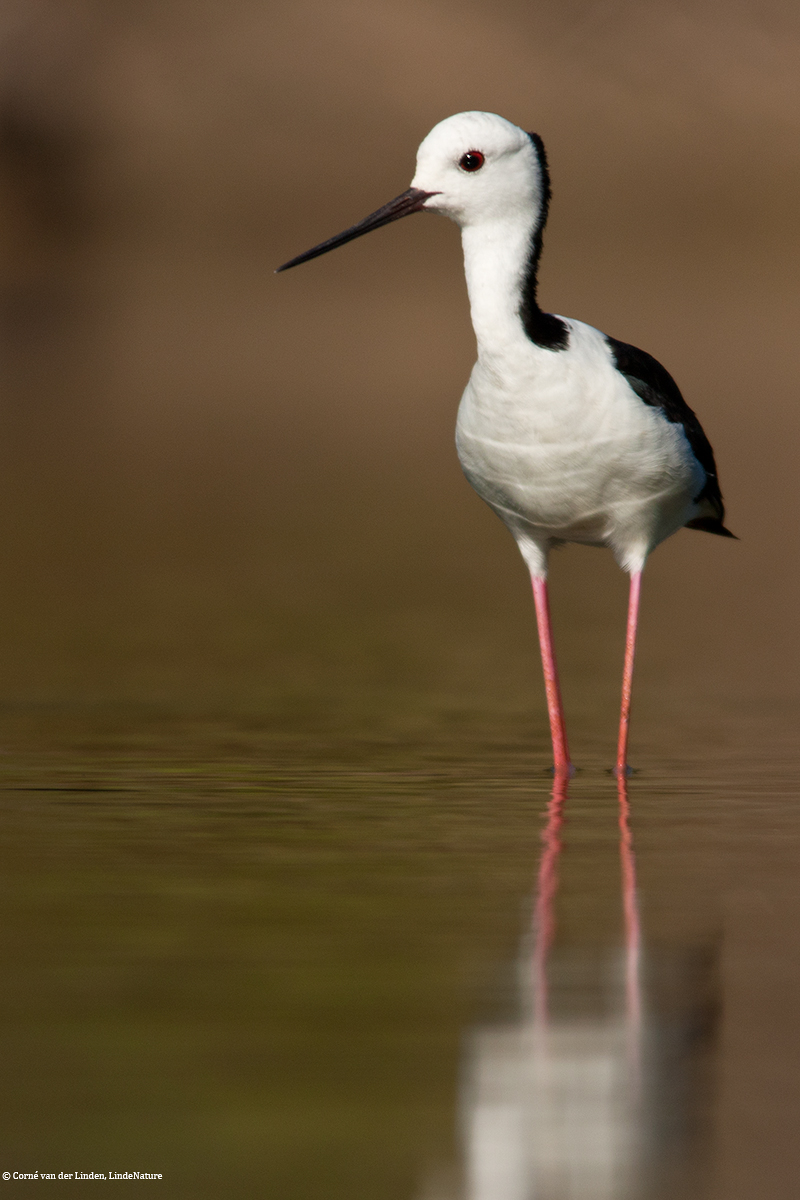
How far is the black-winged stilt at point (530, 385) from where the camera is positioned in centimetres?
661

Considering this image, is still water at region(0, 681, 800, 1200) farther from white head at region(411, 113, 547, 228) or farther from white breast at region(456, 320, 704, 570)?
white head at region(411, 113, 547, 228)

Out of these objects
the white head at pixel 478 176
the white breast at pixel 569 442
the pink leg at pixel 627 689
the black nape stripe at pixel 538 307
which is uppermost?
the white head at pixel 478 176

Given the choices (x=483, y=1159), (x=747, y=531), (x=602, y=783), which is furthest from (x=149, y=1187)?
(x=747, y=531)

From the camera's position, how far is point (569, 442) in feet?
21.7

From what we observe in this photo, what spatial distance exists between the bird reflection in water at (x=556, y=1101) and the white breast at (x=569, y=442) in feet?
8.99

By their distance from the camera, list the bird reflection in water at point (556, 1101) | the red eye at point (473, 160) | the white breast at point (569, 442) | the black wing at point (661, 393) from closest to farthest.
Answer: the bird reflection in water at point (556, 1101) → the white breast at point (569, 442) → the red eye at point (473, 160) → the black wing at point (661, 393)

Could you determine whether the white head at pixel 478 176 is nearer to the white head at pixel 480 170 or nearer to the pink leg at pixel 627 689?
the white head at pixel 480 170

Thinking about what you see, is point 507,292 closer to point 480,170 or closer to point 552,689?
point 480,170

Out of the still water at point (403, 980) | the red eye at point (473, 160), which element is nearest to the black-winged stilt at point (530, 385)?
the red eye at point (473, 160)

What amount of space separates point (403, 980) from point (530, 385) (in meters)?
2.93

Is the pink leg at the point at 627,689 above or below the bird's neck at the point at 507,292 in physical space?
below

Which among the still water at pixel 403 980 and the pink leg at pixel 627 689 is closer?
the still water at pixel 403 980

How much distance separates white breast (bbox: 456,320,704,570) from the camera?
260 inches

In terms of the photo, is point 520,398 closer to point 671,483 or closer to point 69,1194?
point 671,483
